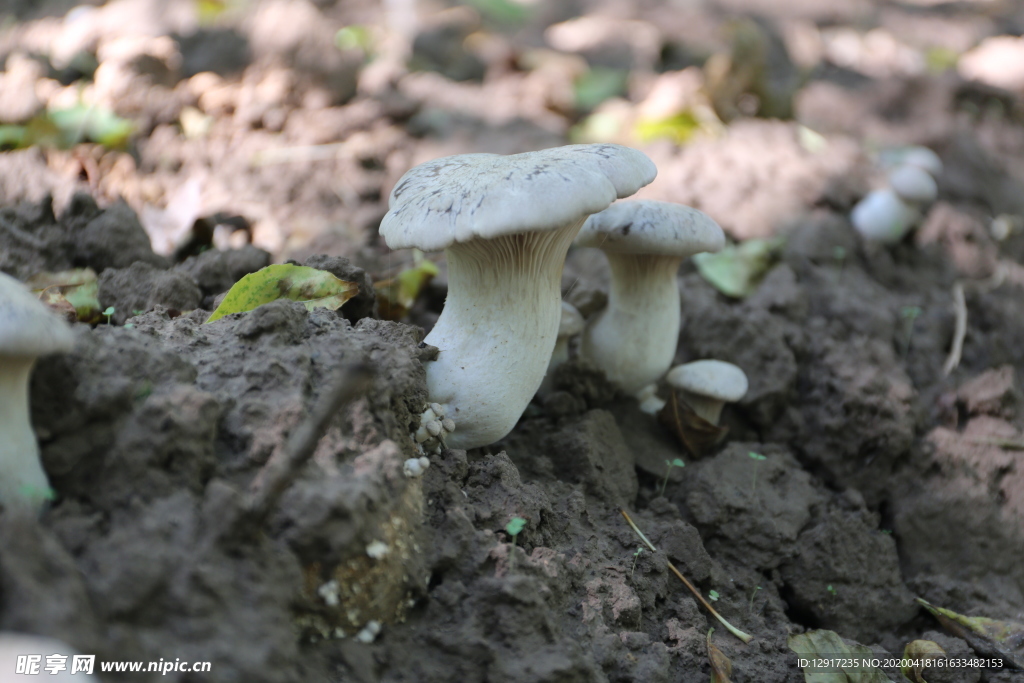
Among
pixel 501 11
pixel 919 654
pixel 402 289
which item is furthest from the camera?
pixel 501 11

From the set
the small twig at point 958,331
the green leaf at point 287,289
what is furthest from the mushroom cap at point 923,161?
the green leaf at point 287,289

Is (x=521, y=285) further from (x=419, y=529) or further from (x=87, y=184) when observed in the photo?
(x=87, y=184)

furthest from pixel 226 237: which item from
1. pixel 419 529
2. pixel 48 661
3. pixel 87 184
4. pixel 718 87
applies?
pixel 718 87

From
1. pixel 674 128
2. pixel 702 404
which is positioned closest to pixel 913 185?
pixel 674 128

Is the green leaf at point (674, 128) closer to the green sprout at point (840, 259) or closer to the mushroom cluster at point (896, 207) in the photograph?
the mushroom cluster at point (896, 207)

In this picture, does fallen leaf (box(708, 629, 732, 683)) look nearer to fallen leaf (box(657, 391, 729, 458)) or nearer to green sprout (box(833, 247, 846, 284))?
fallen leaf (box(657, 391, 729, 458))

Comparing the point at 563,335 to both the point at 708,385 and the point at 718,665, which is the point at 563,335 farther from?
the point at 718,665
